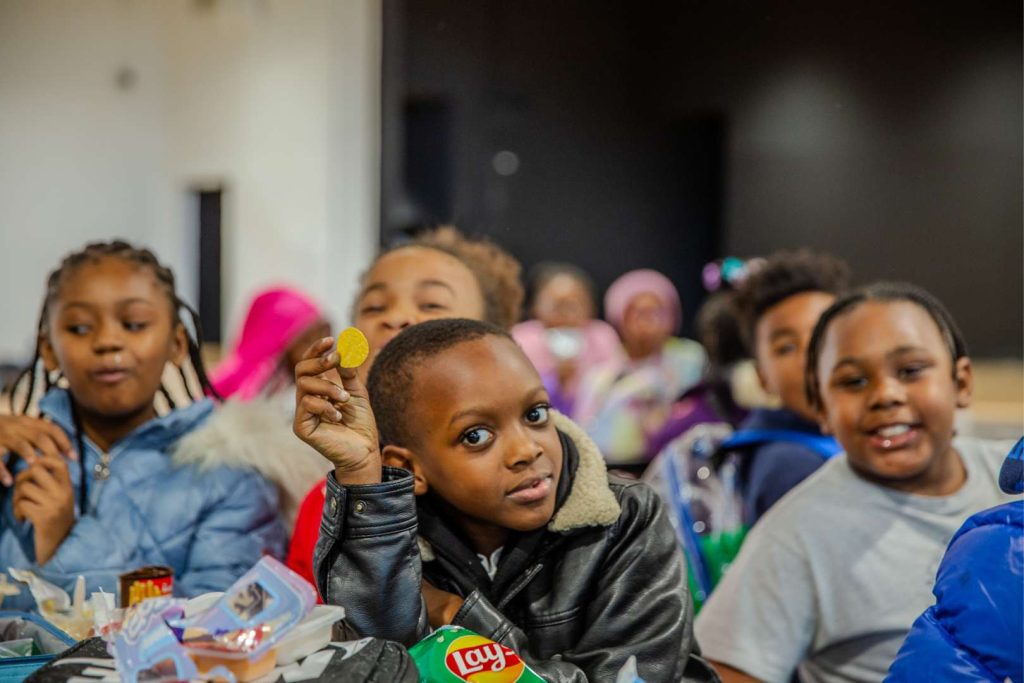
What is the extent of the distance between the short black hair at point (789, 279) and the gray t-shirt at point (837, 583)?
0.94 meters

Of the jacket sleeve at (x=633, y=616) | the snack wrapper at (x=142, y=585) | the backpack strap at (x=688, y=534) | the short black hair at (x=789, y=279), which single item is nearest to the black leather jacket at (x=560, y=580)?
the jacket sleeve at (x=633, y=616)

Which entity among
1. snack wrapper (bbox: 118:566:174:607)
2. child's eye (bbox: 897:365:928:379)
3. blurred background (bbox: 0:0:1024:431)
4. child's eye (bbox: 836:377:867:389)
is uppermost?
blurred background (bbox: 0:0:1024:431)

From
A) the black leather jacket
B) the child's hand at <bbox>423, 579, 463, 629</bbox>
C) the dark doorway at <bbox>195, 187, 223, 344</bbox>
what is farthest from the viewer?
the dark doorway at <bbox>195, 187, 223, 344</bbox>

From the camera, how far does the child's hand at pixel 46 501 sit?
183 cm

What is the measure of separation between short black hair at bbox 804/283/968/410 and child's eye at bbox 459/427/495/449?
794mm

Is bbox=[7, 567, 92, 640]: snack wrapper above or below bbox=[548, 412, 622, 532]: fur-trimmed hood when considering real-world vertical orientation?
below

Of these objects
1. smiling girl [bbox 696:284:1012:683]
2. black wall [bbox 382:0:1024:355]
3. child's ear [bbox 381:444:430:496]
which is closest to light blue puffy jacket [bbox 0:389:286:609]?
child's ear [bbox 381:444:430:496]

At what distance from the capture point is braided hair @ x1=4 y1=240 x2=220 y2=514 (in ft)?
6.64

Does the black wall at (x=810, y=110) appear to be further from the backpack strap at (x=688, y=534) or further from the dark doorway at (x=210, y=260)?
the dark doorway at (x=210, y=260)

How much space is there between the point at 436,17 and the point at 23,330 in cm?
511

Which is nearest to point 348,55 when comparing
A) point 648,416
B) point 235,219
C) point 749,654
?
point 235,219

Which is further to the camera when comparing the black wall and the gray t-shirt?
the black wall

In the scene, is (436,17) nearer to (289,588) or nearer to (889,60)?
(889,60)

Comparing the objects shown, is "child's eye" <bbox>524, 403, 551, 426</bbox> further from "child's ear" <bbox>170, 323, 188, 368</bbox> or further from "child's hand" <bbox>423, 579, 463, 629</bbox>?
"child's ear" <bbox>170, 323, 188, 368</bbox>
